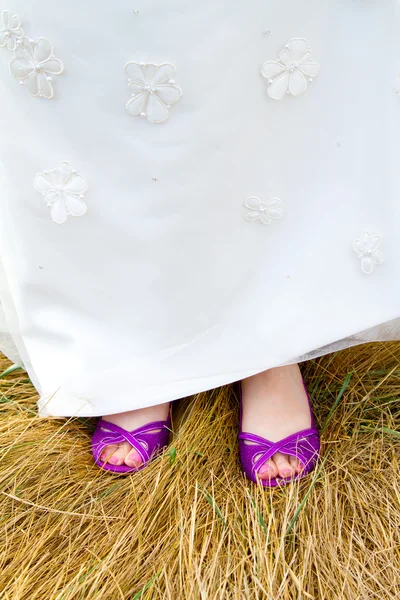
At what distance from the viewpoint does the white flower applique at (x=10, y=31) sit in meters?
0.75

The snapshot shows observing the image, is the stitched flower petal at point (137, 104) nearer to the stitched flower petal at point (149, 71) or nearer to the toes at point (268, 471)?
the stitched flower petal at point (149, 71)

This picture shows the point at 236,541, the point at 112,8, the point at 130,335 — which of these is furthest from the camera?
the point at 130,335

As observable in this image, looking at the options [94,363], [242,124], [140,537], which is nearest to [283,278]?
[242,124]

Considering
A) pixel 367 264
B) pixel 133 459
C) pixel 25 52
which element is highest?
pixel 25 52

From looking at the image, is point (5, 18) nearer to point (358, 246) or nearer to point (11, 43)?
point (11, 43)

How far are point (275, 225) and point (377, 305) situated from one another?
0.24m

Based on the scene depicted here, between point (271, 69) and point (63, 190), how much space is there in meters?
0.39

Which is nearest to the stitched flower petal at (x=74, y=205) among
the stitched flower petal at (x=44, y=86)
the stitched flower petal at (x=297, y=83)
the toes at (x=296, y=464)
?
the stitched flower petal at (x=44, y=86)

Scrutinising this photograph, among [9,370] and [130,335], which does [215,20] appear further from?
[9,370]

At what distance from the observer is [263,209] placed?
0.85m

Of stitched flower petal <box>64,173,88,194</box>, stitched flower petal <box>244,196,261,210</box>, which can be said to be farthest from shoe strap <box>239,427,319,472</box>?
stitched flower petal <box>64,173,88,194</box>

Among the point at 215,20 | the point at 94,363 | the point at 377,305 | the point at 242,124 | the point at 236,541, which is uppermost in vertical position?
the point at 215,20

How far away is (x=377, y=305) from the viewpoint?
2.97 ft

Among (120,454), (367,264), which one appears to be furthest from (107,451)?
(367,264)
